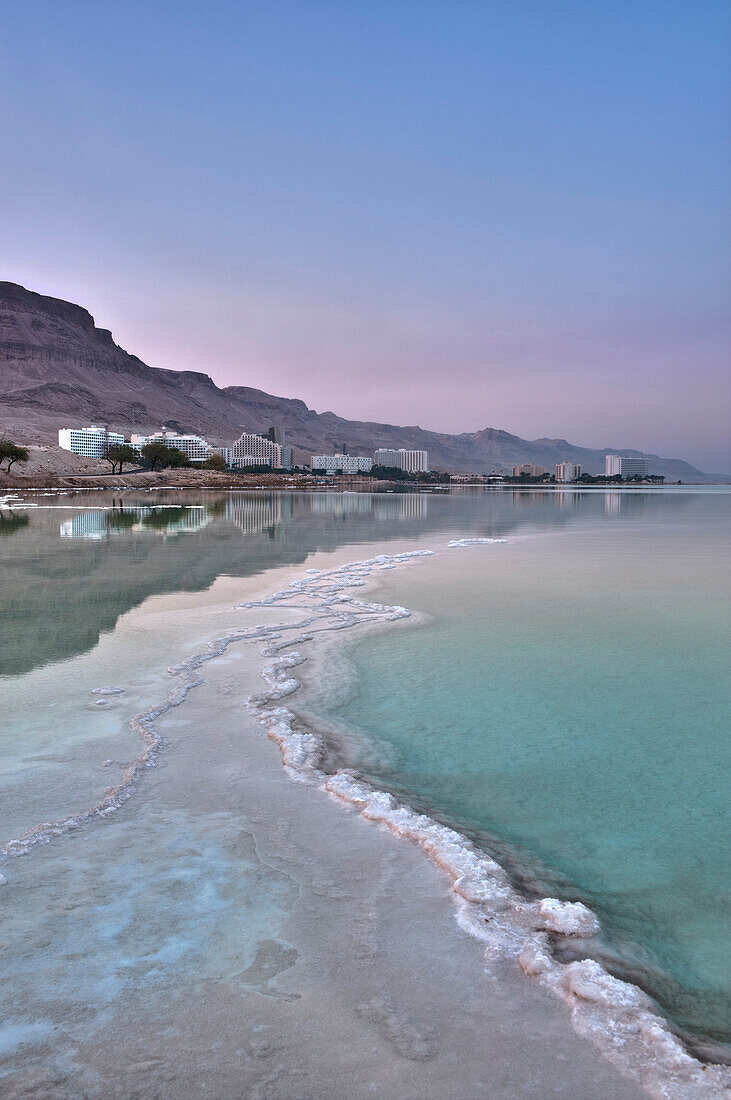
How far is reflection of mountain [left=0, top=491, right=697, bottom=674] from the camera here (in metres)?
17.0

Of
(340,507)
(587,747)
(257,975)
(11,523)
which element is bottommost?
(587,747)

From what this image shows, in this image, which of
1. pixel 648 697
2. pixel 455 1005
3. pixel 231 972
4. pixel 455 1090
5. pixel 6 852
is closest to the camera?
pixel 455 1090

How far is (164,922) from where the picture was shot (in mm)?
5477

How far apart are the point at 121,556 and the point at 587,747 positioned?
2604 centimetres

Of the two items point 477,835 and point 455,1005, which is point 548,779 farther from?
point 455,1005

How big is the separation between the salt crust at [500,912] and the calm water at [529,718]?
13.1 inches

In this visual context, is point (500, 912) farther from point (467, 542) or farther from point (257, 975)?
point (467, 542)

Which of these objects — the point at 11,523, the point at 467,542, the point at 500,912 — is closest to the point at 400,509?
the point at 467,542

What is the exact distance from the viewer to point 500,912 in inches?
225

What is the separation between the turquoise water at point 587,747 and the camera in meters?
5.93

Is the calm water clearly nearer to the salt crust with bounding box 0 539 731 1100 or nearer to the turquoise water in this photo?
the turquoise water

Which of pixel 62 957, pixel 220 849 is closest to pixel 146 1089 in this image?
pixel 62 957

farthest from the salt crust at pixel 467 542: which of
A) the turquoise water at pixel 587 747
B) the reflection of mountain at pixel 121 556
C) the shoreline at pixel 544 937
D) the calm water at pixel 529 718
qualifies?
the shoreline at pixel 544 937

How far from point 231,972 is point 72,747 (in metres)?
5.33
